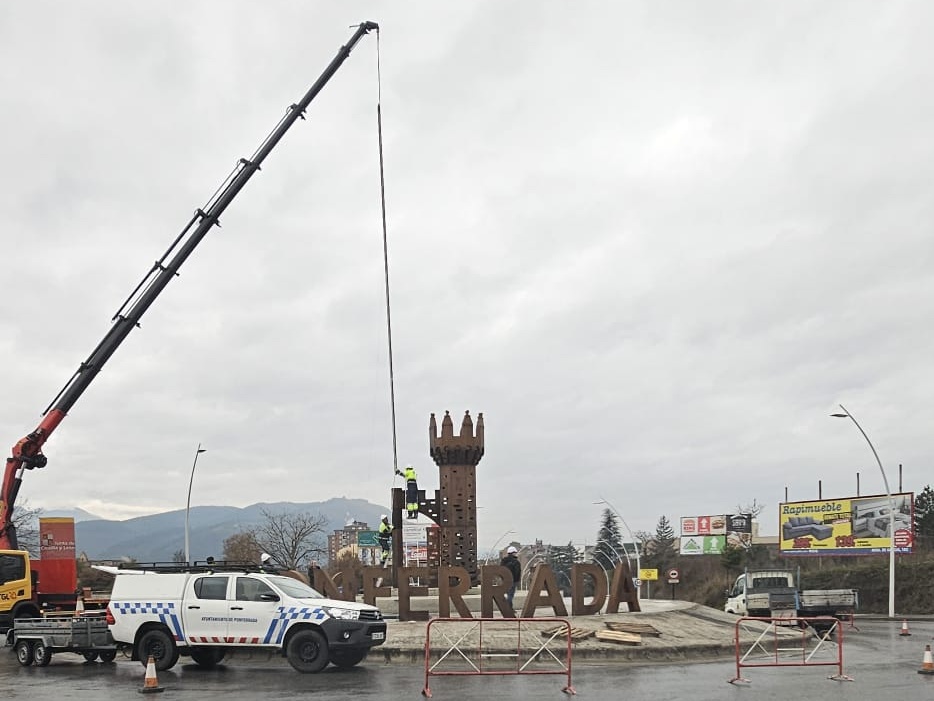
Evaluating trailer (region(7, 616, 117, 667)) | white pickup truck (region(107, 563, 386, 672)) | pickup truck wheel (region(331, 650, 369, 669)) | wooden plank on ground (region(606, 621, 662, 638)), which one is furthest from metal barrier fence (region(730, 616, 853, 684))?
trailer (region(7, 616, 117, 667))

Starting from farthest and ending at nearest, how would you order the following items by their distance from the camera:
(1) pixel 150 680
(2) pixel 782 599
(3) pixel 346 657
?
(2) pixel 782 599 → (3) pixel 346 657 → (1) pixel 150 680

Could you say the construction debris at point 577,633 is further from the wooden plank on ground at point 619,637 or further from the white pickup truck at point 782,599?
the white pickup truck at point 782,599

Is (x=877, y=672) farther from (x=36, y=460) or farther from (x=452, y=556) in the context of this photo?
(x=36, y=460)

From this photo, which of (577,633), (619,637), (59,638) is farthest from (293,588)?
(619,637)

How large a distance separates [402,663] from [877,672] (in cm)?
877

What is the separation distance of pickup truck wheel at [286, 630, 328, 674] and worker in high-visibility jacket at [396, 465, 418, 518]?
13.7 metres

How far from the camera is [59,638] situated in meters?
20.0

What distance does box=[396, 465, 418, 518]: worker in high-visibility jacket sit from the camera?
31.5m

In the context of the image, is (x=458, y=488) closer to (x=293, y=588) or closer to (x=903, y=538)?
(x=293, y=588)

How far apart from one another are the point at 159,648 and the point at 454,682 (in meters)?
5.72

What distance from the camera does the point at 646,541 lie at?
413ft

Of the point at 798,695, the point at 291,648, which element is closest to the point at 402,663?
the point at 291,648

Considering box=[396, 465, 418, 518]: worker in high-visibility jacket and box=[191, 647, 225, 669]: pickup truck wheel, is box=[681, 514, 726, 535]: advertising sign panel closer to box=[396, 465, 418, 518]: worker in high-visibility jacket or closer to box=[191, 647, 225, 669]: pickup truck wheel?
box=[396, 465, 418, 518]: worker in high-visibility jacket

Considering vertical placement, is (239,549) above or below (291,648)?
below
